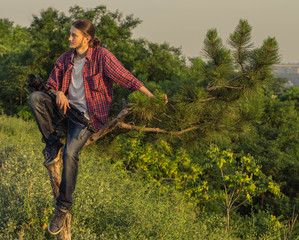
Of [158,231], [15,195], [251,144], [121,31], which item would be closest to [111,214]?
[158,231]

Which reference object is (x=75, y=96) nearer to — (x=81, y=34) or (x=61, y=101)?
(x=61, y=101)

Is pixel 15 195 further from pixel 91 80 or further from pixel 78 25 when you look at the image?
pixel 78 25

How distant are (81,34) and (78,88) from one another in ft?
1.51

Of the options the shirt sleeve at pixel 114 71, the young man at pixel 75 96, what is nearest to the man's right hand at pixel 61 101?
the young man at pixel 75 96

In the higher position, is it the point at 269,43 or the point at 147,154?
the point at 269,43

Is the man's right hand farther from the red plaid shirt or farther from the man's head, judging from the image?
the man's head

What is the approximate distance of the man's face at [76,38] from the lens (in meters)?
2.60

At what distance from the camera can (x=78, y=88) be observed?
8.99 ft

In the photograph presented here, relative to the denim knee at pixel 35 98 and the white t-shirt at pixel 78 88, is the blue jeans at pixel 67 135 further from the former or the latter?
the white t-shirt at pixel 78 88

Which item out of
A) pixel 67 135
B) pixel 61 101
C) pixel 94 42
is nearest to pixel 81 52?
pixel 94 42

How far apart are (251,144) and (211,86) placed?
6476 mm

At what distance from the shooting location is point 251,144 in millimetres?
9883

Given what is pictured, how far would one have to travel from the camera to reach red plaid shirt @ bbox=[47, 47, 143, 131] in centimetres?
265

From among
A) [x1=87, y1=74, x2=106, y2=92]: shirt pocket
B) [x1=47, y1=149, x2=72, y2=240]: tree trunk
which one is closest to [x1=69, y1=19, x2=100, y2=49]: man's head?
[x1=87, y1=74, x2=106, y2=92]: shirt pocket
